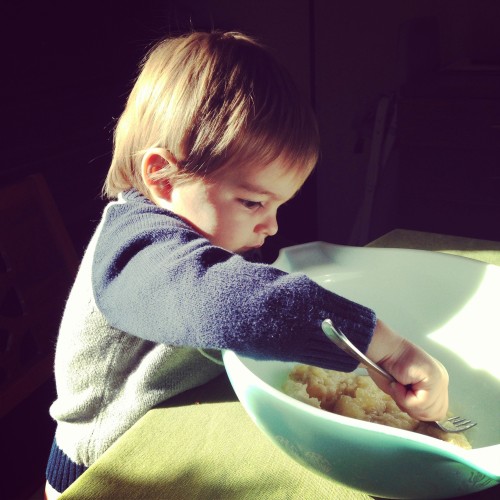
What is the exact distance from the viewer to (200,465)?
0.55 metres

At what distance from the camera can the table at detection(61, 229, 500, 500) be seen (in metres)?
0.52

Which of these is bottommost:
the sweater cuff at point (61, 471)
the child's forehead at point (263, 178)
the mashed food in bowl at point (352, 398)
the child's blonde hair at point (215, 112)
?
the sweater cuff at point (61, 471)

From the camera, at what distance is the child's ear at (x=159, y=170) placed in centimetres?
72

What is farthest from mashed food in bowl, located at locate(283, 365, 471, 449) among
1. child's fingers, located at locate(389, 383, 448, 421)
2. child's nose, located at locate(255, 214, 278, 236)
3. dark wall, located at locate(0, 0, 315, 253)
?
dark wall, located at locate(0, 0, 315, 253)

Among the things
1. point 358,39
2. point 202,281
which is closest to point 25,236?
point 202,281

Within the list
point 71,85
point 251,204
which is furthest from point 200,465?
point 71,85

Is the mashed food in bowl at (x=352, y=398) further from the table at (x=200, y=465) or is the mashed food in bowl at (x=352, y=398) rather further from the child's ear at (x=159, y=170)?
the child's ear at (x=159, y=170)

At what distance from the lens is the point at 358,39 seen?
104 inches

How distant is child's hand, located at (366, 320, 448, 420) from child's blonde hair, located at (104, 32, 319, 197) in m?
0.26

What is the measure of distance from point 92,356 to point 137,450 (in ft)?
0.64

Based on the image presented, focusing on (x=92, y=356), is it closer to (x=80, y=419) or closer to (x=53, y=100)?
(x=80, y=419)

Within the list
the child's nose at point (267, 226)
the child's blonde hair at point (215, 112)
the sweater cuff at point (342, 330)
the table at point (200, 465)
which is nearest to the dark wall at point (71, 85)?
the child's blonde hair at point (215, 112)

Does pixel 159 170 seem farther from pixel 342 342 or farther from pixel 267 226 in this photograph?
pixel 342 342

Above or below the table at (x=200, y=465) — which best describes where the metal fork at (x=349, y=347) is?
above
